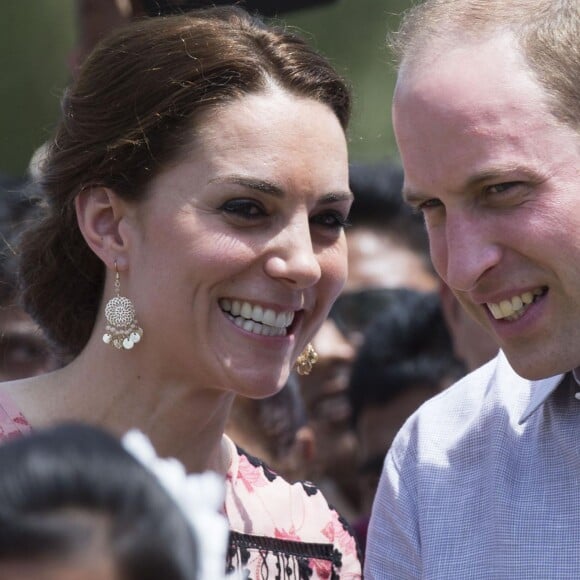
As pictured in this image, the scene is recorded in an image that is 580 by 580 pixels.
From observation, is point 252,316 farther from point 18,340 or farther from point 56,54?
point 56,54

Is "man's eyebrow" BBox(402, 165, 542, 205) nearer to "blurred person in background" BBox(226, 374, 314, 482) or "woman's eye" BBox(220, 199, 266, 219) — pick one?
"woman's eye" BBox(220, 199, 266, 219)

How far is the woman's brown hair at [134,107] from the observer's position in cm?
312

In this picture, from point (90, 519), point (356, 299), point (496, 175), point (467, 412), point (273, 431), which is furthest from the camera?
point (356, 299)

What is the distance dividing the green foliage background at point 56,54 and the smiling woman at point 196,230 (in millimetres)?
2552

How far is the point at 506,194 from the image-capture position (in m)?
2.62

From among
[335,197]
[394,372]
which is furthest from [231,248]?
[394,372]

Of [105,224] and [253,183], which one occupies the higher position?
[253,183]

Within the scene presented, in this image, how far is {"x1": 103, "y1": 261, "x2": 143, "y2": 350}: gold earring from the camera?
3.15 meters

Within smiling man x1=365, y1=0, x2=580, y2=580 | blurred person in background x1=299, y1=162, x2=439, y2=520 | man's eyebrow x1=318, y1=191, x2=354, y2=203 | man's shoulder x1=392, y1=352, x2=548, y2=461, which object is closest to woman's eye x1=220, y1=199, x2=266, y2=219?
man's eyebrow x1=318, y1=191, x2=354, y2=203

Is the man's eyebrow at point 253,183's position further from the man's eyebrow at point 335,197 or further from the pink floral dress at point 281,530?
the pink floral dress at point 281,530

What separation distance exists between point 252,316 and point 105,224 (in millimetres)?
429

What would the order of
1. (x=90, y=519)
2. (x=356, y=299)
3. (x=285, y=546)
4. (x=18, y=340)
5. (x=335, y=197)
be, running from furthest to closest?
(x=356, y=299)
(x=18, y=340)
(x=285, y=546)
(x=335, y=197)
(x=90, y=519)

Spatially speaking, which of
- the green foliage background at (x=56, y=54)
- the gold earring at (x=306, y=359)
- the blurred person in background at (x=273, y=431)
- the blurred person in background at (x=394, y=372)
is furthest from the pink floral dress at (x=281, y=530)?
the green foliage background at (x=56, y=54)

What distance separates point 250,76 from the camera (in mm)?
3191
